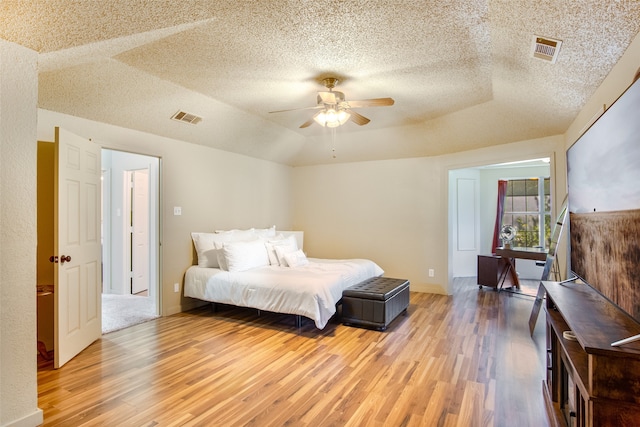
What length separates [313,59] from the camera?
2.85 metres

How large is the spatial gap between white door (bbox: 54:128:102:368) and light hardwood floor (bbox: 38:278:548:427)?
23 centimetres

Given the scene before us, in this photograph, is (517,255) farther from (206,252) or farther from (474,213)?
(206,252)

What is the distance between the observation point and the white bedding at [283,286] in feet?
11.7

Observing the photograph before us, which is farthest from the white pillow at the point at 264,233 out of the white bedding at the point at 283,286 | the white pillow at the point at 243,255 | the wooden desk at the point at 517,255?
the wooden desk at the point at 517,255

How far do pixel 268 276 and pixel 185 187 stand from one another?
175cm

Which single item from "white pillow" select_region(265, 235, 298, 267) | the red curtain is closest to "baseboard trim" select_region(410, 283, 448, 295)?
the red curtain

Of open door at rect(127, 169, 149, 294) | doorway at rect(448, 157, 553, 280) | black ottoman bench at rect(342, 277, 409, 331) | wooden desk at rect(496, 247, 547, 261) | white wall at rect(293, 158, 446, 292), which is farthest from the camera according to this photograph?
doorway at rect(448, 157, 553, 280)

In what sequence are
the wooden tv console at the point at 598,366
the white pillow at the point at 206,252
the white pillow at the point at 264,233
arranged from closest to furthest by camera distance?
the wooden tv console at the point at 598,366 < the white pillow at the point at 206,252 < the white pillow at the point at 264,233

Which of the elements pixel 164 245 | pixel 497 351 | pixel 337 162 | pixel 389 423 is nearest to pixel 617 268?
pixel 389 423

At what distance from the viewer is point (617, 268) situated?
59.9 inches

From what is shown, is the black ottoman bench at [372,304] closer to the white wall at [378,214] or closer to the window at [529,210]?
the white wall at [378,214]

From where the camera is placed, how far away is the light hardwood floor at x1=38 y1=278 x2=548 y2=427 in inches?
83.9

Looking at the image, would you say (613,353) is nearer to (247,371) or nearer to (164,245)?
(247,371)

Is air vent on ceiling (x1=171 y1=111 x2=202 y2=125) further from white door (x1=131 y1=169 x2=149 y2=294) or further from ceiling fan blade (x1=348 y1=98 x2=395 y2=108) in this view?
ceiling fan blade (x1=348 y1=98 x2=395 y2=108)
